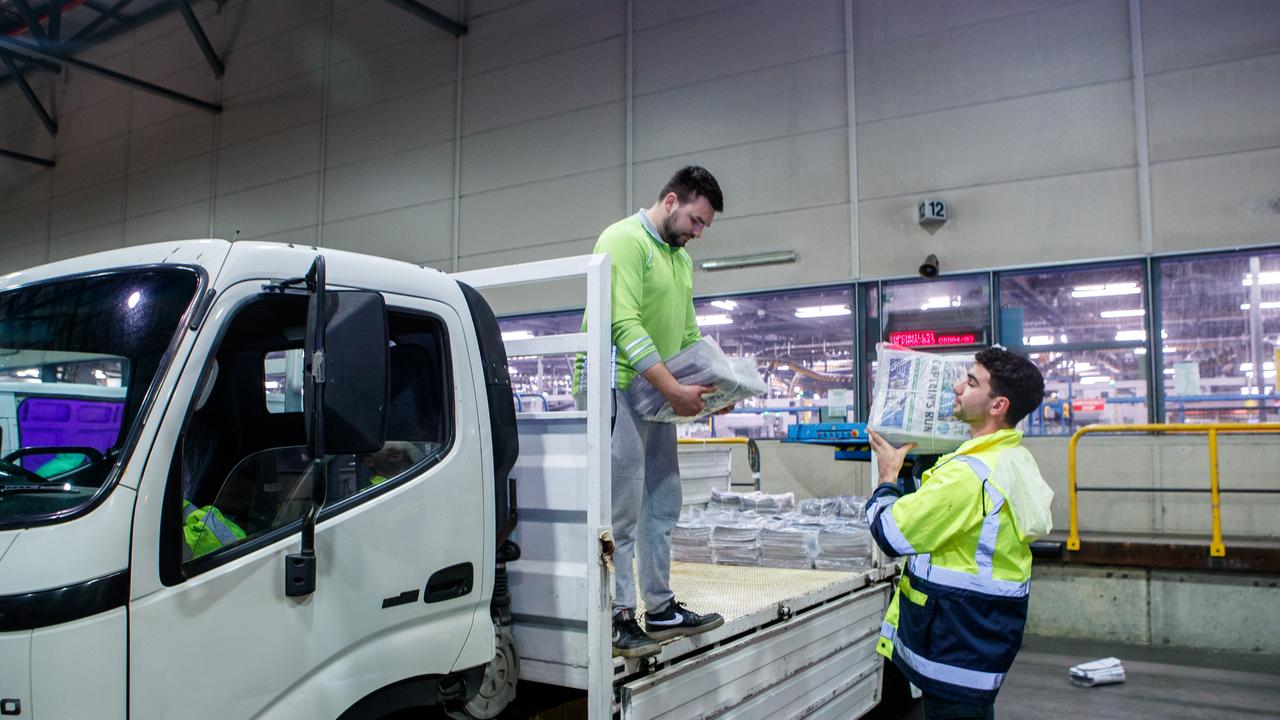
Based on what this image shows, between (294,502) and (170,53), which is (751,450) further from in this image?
(170,53)

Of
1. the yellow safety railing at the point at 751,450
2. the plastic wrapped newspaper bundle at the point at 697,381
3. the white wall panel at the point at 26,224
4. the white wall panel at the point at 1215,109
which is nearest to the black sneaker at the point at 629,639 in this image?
the plastic wrapped newspaper bundle at the point at 697,381

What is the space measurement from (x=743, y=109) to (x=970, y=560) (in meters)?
8.26

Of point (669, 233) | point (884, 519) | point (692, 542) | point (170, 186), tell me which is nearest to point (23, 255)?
point (170, 186)

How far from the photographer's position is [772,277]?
398 inches

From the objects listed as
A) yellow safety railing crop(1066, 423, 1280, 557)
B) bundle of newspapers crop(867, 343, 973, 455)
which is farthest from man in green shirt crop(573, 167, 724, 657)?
yellow safety railing crop(1066, 423, 1280, 557)

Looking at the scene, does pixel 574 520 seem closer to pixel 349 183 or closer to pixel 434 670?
pixel 434 670

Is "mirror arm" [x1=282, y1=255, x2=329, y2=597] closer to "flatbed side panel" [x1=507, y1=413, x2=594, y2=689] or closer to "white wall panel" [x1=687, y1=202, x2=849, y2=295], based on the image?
"flatbed side panel" [x1=507, y1=413, x2=594, y2=689]

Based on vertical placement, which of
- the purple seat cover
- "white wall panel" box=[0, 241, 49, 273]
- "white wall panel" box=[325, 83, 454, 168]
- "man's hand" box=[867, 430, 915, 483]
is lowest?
"man's hand" box=[867, 430, 915, 483]

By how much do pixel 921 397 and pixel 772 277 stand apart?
6.50 m

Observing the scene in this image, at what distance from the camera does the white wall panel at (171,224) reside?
48.2 feet

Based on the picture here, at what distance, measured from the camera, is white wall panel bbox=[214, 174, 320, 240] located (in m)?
13.4

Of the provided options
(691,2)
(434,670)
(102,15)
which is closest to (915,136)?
(691,2)

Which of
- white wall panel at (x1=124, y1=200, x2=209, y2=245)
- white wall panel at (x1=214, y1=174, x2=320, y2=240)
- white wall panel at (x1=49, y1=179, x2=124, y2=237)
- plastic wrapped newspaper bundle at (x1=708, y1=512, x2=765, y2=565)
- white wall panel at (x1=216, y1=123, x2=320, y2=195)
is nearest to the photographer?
plastic wrapped newspaper bundle at (x1=708, y1=512, x2=765, y2=565)

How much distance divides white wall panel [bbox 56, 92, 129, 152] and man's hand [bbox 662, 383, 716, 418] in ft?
55.0
